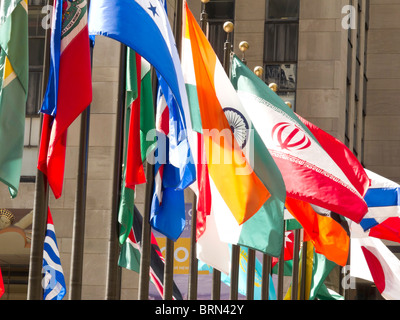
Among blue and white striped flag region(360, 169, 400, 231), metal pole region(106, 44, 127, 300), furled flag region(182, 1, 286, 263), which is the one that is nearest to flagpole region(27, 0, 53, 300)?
metal pole region(106, 44, 127, 300)

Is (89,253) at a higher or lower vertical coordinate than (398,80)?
lower

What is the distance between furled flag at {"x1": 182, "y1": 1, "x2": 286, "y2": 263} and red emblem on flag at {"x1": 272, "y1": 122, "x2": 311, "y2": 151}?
194 centimetres

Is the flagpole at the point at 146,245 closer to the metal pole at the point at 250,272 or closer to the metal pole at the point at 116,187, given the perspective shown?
the metal pole at the point at 116,187

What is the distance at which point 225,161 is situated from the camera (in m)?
17.7

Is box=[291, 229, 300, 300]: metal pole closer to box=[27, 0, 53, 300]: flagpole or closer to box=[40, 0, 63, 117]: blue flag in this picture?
box=[40, 0, 63, 117]: blue flag

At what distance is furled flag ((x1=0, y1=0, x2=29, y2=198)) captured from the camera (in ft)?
44.3

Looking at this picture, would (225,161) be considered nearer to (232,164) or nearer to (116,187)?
(232,164)

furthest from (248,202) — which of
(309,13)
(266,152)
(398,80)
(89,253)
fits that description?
(398,80)

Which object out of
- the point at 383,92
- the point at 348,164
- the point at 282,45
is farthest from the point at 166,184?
the point at 383,92

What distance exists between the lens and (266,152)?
18125mm

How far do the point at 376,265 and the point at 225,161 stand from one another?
11.6 meters

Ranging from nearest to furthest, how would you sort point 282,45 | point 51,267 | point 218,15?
point 51,267, point 282,45, point 218,15
